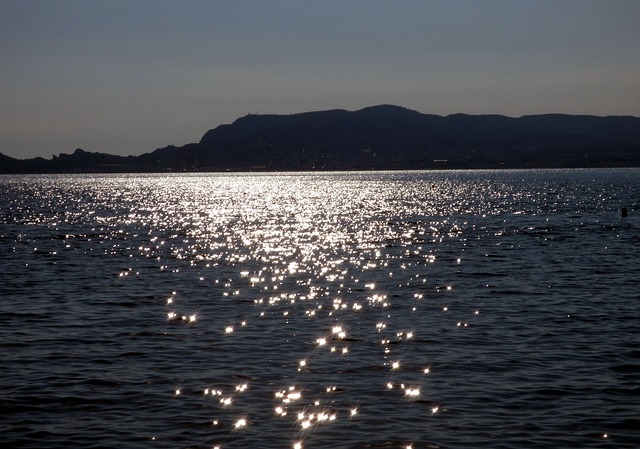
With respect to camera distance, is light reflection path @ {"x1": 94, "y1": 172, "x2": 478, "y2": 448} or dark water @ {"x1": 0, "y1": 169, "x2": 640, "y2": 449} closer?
dark water @ {"x1": 0, "y1": 169, "x2": 640, "y2": 449}

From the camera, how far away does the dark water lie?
19625mm

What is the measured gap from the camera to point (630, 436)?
743 inches

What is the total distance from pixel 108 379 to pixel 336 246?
46.8 meters

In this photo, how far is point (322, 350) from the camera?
28.0 metres

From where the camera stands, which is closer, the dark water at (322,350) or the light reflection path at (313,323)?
the dark water at (322,350)

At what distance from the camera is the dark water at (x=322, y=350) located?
1962 centimetres

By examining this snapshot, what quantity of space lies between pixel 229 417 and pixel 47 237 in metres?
65.8

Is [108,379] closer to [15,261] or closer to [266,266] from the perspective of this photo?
[266,266]

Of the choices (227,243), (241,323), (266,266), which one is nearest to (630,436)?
(241,323)

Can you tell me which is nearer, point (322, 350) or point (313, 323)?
point (322, 350)

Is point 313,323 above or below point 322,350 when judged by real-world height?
below

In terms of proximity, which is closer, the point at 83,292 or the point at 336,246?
the point at 83,292

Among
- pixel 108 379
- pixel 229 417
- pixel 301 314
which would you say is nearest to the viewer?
pixel 229 417

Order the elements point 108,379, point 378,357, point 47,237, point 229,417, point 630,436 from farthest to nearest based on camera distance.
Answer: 1. point 47,237
2. point 378,357
3. point 108,379
4. point 229,417
5. point 630,436
